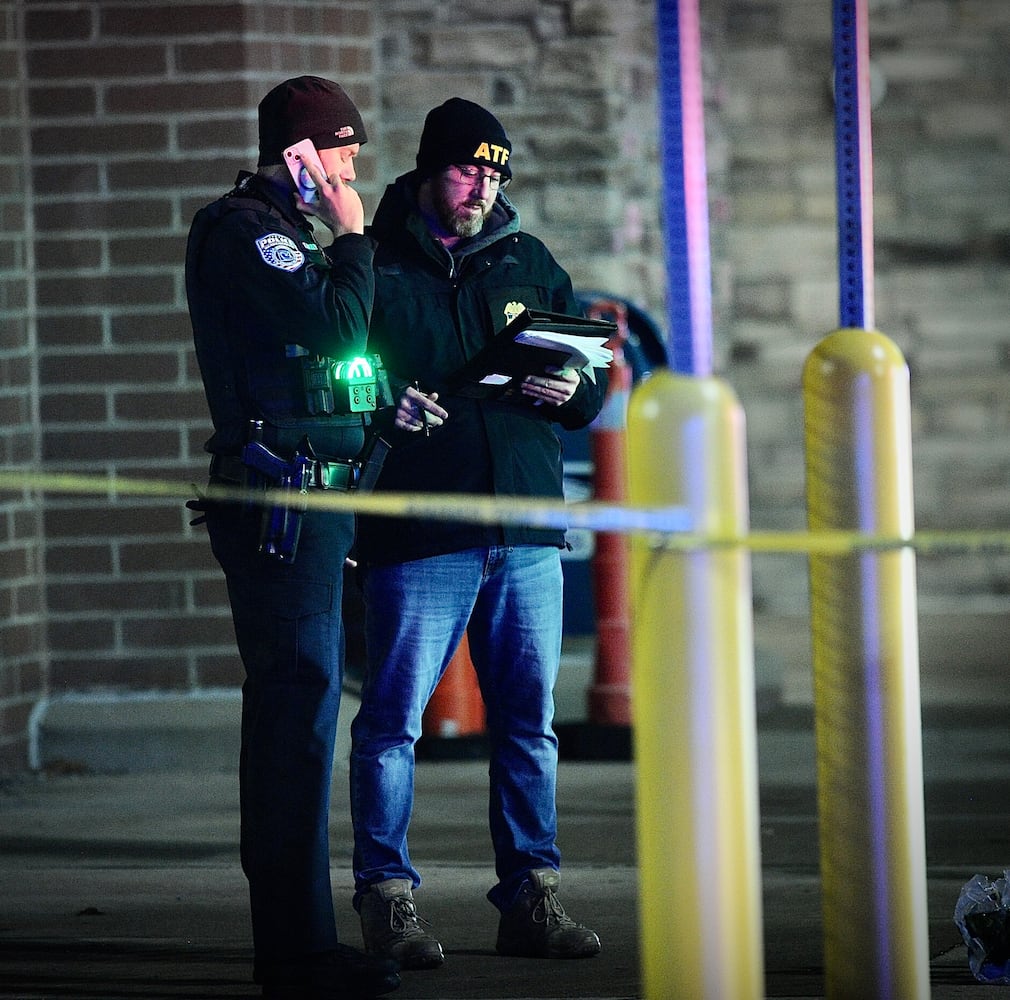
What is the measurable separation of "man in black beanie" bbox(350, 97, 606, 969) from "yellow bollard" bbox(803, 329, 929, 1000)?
50.8 inches

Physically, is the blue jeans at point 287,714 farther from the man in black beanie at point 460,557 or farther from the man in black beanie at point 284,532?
the man in black beanie at point 460,557

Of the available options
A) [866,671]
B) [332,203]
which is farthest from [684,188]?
[332,203]

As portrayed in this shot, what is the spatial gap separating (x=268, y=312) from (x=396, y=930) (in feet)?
4.41

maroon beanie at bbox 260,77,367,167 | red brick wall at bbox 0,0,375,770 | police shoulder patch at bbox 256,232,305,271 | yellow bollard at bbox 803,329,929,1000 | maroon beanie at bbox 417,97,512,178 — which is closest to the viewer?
yellow bollard at bbox 803,329,929,1000

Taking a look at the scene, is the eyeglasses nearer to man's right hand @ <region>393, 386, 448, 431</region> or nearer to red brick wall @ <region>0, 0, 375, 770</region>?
man's right hand @ <region>393, 386, 448, 431</region>

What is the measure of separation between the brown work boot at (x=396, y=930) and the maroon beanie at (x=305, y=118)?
1.56 metres

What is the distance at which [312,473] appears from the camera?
392 centimetres

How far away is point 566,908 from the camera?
474cm

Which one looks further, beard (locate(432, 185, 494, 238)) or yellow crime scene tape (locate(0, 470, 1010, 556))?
beard (locate(432, 185, 494, 238))

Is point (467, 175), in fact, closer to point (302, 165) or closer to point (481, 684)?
point (302, 165)

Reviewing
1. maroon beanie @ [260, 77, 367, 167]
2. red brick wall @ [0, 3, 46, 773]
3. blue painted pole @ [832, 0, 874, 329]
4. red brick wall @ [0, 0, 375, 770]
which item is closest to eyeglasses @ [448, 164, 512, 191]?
maroon beanie @ [260, 77, 367, 167]

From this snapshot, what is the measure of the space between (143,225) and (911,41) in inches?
134

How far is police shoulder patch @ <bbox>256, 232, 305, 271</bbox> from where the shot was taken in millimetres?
3854

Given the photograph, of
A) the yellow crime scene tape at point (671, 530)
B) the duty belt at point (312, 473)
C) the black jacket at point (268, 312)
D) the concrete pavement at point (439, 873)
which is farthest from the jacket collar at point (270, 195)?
the concrete pavement at point (439, 873)
